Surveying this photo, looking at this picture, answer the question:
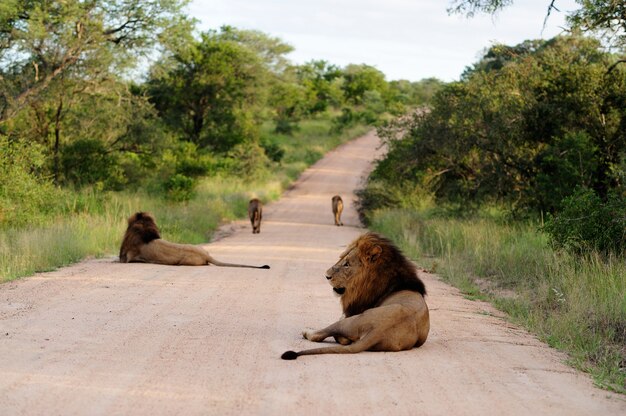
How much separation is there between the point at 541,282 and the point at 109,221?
10562mm

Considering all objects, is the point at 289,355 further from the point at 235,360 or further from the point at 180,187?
the point at 180,187

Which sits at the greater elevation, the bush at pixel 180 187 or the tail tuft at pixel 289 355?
the bush at pixel 180 187

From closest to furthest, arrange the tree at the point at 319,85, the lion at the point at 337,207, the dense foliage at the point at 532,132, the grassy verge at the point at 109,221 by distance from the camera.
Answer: the grassy verge at the point at 109,221, the dense foliage at the point at 532,132, the lion at the point at 337,207, the tree at the point at 319,85

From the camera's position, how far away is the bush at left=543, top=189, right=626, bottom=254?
39.6 ft

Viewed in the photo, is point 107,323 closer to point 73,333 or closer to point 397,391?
point 73,333

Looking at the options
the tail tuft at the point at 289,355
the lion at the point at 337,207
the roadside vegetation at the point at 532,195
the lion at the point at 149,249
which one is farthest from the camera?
the lion at the point at 337,207

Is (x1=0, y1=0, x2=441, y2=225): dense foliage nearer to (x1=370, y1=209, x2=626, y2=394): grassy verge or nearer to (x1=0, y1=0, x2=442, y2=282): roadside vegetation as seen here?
(x1=0, y1=0, x2=442, y2=282): roadside vegetation

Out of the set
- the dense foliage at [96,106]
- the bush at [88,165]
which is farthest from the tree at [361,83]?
the bush at [88,165]

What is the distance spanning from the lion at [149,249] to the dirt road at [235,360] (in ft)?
6.31

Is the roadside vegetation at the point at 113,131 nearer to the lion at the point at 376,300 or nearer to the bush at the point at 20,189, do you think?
the bush at the point at 20,189

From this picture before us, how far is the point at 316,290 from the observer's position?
11.2 metres

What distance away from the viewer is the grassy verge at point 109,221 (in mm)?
13234

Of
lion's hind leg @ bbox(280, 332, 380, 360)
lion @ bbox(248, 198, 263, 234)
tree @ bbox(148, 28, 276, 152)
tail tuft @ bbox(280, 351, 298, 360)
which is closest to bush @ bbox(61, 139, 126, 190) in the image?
lion @ bbox(248, 198, 263, 234)

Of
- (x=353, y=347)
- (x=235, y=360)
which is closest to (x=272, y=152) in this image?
(x=353, y=347)
